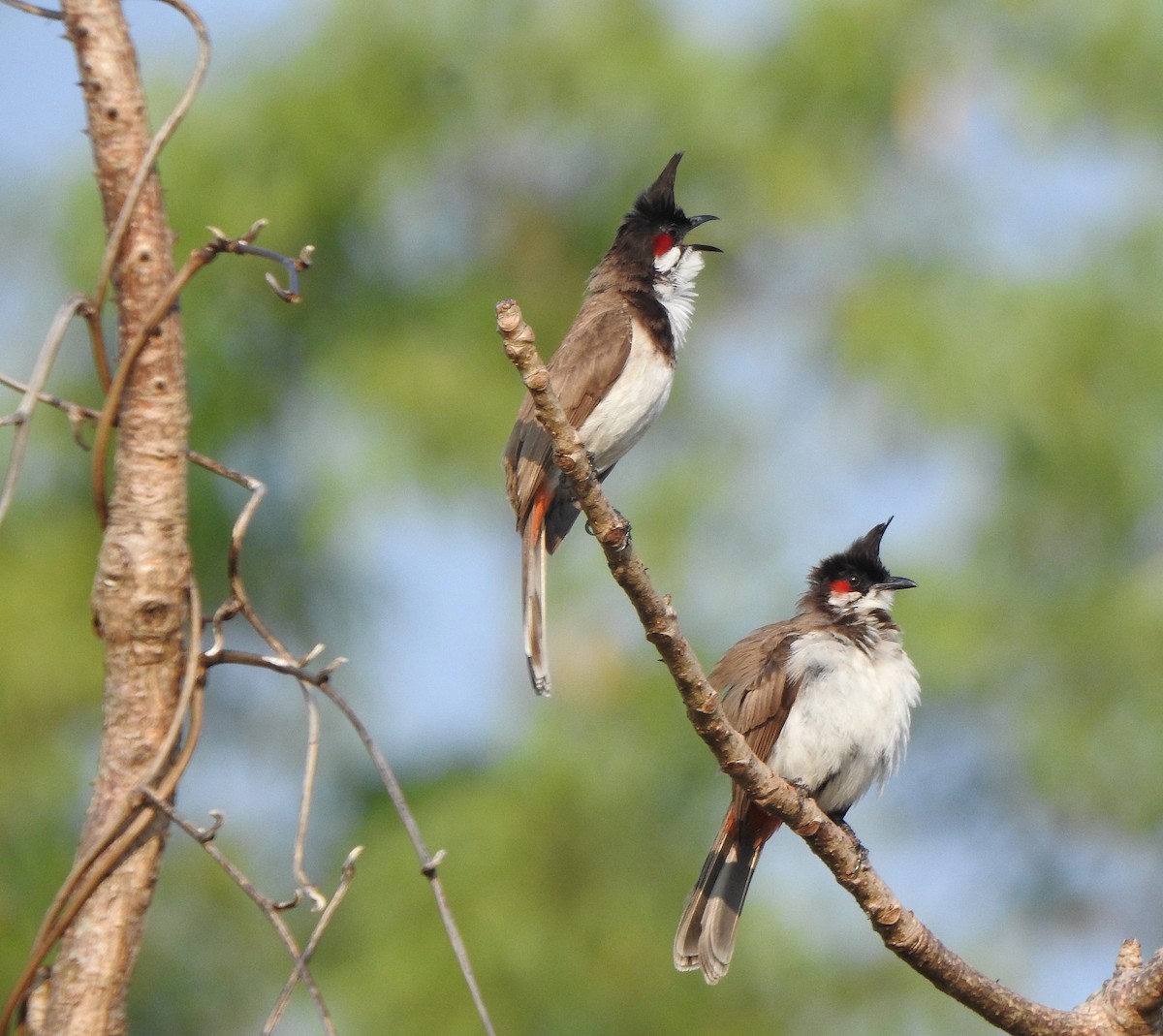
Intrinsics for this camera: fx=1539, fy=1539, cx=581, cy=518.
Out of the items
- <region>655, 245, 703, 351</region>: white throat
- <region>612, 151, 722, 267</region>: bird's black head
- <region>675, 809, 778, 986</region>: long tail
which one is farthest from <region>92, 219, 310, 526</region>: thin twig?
<region>612, 151, 722, 267</region>: bird's black head

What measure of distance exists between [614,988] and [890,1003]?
1.74 metres

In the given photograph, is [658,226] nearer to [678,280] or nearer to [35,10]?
[678,280]

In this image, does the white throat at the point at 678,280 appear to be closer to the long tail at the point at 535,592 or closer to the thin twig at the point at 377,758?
the long tail at the point at 535,592

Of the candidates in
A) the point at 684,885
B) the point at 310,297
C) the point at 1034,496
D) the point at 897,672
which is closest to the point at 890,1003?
the point at 684,885

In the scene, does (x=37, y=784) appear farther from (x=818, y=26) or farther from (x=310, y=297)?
(x=818, y=26)

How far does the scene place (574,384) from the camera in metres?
4.10

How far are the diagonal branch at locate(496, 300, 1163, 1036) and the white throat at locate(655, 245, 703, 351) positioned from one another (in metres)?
1.98

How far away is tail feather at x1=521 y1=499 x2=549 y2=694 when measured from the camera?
3580mm

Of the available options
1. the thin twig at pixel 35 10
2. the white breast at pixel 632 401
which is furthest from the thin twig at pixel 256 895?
the white breast at pixel 632 401

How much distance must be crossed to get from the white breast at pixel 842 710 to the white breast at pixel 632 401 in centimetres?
73

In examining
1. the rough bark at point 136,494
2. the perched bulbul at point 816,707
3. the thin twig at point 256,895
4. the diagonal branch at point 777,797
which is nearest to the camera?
the thin twig at point 256,895

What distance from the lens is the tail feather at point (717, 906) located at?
3508mm

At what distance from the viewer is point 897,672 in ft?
13.0

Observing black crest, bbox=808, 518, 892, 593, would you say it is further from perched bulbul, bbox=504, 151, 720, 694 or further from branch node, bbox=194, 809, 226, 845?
branch node, bbox=194, 809, 226, 845
